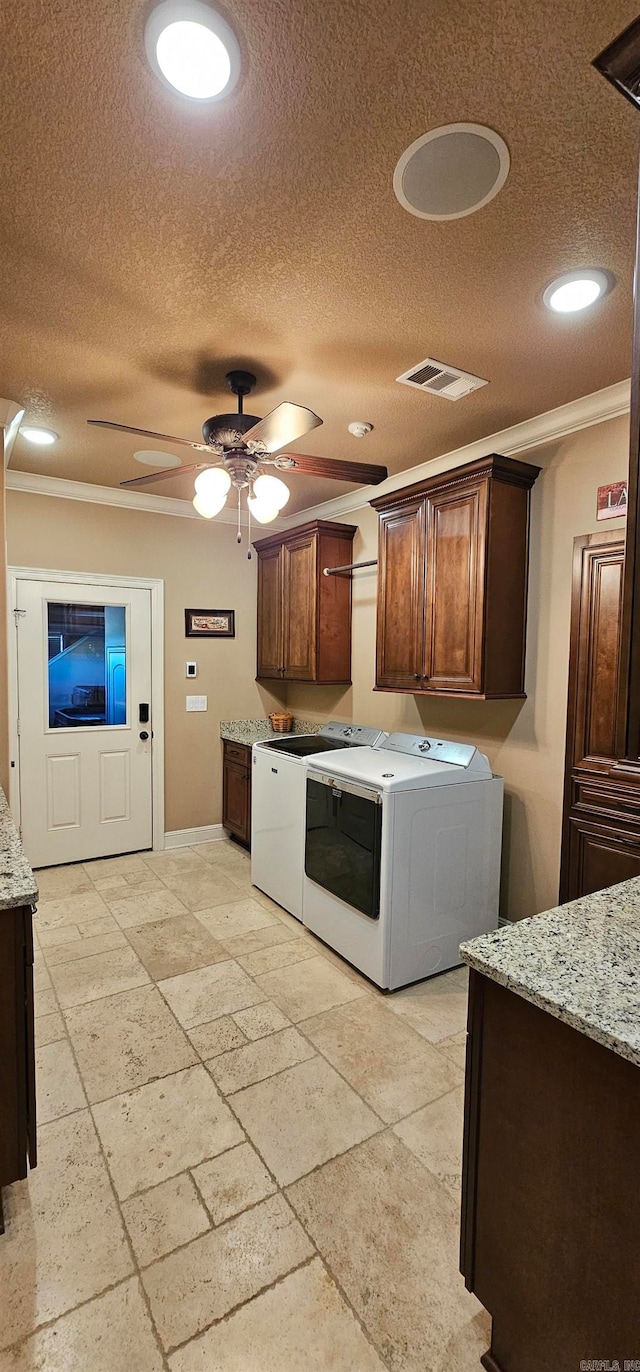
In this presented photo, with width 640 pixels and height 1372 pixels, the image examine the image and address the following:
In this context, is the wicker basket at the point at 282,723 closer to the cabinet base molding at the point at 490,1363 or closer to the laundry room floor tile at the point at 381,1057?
the laundry room floor tile at the point at 381,1057

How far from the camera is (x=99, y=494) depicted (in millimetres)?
3951

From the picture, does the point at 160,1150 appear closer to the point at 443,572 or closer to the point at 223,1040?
the point at 223,1040

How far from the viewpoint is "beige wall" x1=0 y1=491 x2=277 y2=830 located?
387 centimetres

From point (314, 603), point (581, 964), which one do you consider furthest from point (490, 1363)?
point (314, 603)

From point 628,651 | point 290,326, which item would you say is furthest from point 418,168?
point 628,651

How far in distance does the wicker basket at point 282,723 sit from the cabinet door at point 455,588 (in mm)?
1917

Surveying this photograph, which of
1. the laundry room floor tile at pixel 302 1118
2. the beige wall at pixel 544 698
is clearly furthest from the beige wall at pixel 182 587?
the laundry room floor tile at pixel 302 1118

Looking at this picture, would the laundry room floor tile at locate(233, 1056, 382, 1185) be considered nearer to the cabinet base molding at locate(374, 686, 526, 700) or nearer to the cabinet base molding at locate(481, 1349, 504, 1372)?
the cabinet base molding at locate(481, 1349, 504, 1372)

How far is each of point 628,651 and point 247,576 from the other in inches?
156

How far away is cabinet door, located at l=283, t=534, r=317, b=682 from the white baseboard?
143 centimetres

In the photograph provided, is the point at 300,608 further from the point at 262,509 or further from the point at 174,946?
the point at 174,946

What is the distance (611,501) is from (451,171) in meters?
1.56

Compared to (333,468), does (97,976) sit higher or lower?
lower

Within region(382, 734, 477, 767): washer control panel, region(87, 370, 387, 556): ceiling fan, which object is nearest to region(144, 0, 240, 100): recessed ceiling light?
region(87, 370, 387, 556): ceiling fan
